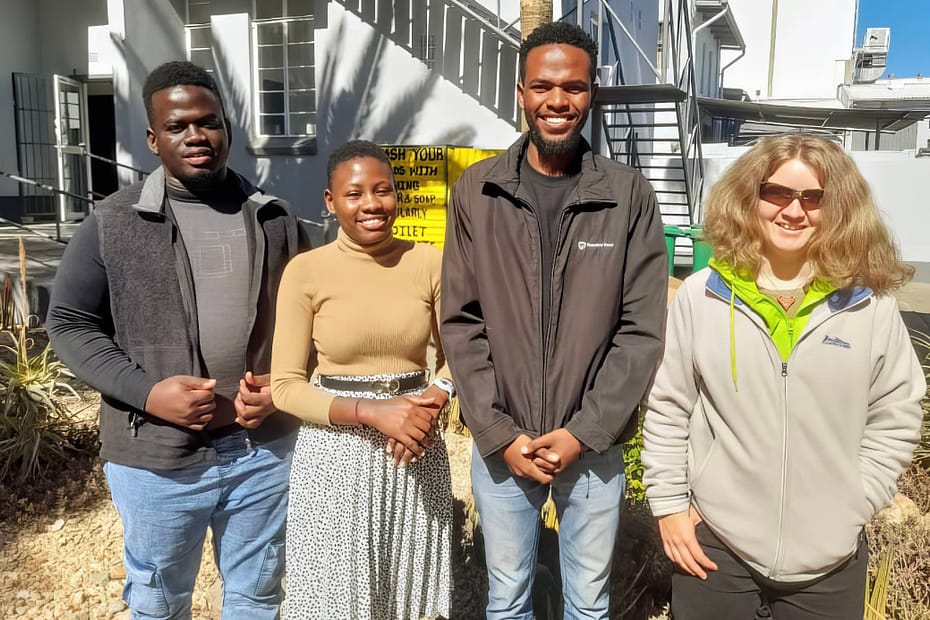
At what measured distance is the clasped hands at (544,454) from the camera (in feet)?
7.37

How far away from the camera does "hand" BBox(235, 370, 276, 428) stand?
2.32 m

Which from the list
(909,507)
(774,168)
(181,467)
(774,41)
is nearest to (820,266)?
(774,168)

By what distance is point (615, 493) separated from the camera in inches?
94.1

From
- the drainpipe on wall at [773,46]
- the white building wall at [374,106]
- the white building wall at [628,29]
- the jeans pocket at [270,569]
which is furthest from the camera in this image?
the drainpipe on wall at [773,46]

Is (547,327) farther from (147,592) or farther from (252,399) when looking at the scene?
(147,592)

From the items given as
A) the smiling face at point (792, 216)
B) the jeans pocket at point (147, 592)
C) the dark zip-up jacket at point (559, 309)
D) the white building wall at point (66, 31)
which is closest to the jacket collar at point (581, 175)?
the dark zip-up jacket at point (559, 309)

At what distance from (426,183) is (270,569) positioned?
17.6ft

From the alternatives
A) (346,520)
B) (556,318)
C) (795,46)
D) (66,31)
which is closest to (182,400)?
(346,520)

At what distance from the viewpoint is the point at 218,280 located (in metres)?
2.34

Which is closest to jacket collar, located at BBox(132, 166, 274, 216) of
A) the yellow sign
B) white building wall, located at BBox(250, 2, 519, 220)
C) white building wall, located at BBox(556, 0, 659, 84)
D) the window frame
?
→ the yellow sign

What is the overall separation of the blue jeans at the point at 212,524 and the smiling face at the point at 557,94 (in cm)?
129

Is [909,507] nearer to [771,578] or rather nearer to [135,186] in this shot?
[771,578]

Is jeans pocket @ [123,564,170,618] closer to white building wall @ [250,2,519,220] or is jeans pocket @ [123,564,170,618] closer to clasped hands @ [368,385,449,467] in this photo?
clasped hands @ [368,385,449,467]

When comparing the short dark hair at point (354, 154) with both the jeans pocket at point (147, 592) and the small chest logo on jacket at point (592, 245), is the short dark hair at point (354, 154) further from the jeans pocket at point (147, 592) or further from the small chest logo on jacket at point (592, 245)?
the jeans pocket at point (147, 592)
